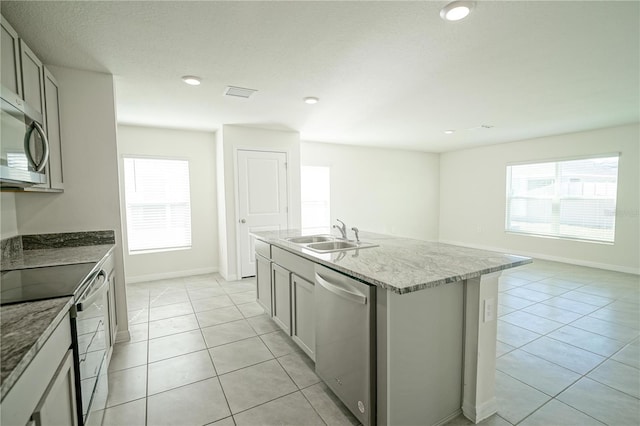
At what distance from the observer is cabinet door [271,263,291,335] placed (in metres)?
2.54

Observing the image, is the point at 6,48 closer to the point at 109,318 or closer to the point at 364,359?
the point at 109,318

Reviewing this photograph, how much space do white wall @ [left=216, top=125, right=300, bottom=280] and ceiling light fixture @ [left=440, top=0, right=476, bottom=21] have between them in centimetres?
337

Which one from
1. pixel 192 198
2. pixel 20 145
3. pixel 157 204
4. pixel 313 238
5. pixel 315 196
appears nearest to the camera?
pixel 20 145

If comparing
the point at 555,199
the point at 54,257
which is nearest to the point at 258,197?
the point at 54,257

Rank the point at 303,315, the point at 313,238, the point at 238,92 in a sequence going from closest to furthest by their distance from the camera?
1. the point at 303,315
2. the point at 313,238
3. the point at 238,92

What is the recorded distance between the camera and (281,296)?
2684 mm

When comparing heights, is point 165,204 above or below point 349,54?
below

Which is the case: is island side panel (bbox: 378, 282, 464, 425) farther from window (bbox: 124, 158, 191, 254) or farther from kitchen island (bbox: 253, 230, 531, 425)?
window (bbox: 124, 158, 191, 254)

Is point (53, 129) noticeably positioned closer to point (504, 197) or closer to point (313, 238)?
point (313, 238)

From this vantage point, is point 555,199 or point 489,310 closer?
point 489,310

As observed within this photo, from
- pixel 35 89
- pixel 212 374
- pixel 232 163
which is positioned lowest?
pixel 212 374

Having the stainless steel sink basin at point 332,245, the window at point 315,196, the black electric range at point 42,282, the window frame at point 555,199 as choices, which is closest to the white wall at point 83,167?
the black electric range at point 42,282

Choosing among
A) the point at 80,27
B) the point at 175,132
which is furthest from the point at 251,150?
the point at 80,27

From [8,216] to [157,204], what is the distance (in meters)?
2.43
